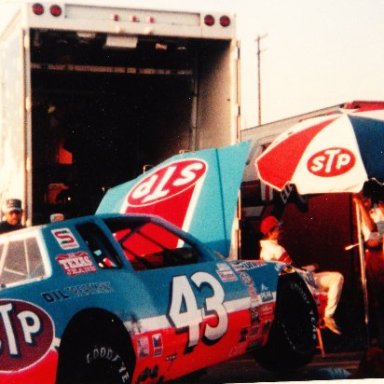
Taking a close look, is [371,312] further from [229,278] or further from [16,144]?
[16,144]

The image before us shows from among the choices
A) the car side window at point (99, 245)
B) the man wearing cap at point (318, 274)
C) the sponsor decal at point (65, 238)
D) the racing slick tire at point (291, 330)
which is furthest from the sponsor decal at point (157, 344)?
the man wearing cap at point (318, 274)

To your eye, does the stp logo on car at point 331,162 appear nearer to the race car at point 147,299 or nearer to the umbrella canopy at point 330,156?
the umbrella canopy at point 330,156

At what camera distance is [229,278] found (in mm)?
6121

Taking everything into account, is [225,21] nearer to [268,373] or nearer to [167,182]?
[167,182]

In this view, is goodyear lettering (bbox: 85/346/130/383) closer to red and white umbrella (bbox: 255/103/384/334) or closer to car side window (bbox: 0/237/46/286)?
car side window (bbox: 0/237/46/286)

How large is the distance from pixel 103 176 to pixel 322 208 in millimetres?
2757

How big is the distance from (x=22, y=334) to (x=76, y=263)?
706 mm

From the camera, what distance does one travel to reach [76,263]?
520 cm

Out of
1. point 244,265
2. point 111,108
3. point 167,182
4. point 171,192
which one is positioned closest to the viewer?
point 244,265

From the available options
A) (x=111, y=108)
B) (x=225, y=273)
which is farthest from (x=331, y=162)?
(x=111, y=108)

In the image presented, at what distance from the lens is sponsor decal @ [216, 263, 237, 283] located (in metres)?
6.08

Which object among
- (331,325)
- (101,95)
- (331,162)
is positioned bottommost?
(331,325)

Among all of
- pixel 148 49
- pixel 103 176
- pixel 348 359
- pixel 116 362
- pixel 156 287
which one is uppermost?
pixel 148 49

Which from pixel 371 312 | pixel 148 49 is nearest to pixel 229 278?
pixel 371 312
